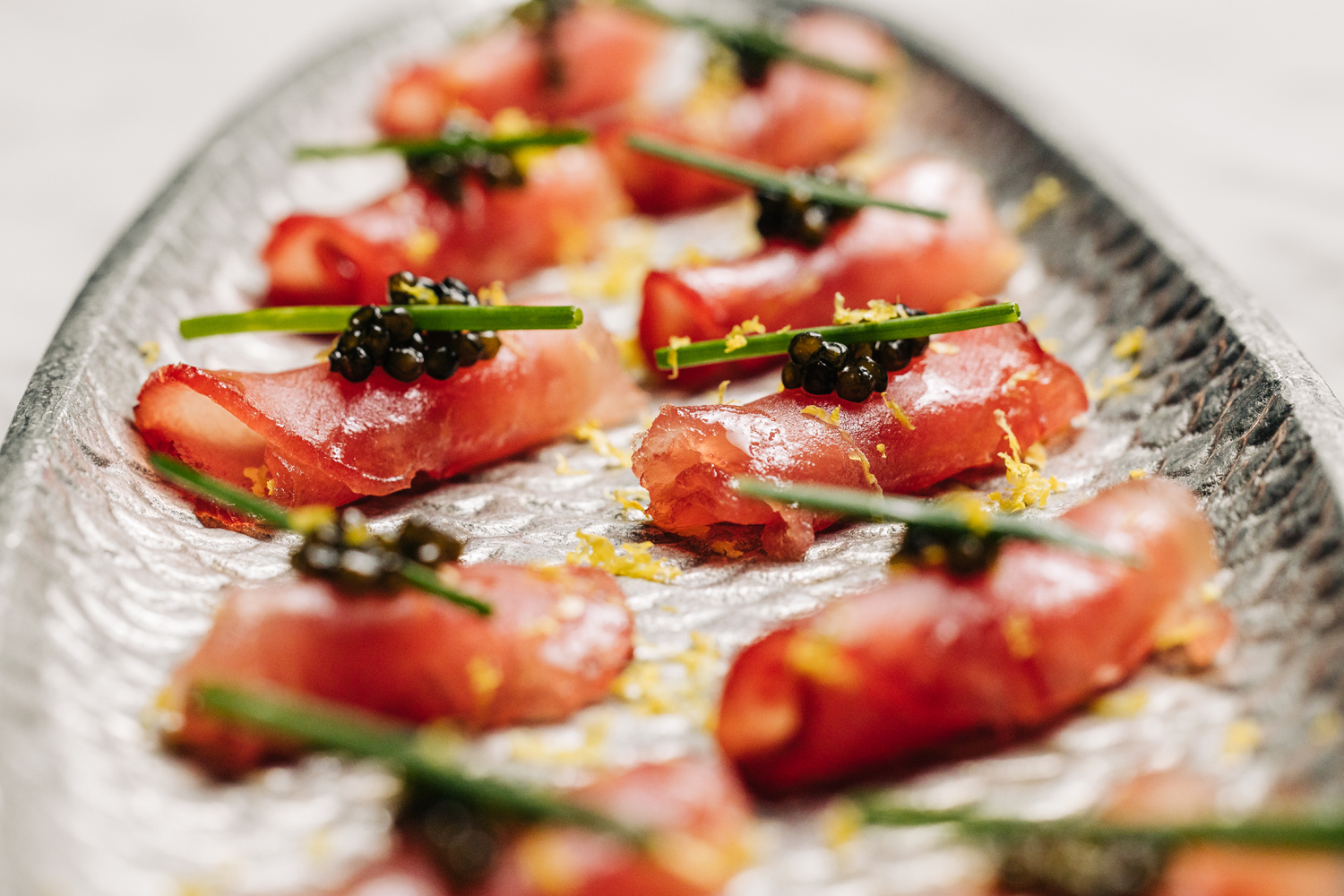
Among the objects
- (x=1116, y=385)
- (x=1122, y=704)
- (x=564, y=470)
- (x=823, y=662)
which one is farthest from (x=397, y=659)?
(x=1116, y=385)

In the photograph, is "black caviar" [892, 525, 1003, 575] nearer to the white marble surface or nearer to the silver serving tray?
the silver serving tray

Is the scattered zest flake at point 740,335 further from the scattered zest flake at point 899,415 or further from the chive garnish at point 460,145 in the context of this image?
the chive garnish at point 460,145

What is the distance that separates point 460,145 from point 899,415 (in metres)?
1.62

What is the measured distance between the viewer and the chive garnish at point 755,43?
3.85 m

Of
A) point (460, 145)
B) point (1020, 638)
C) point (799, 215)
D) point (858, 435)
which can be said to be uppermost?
point (460, 145)

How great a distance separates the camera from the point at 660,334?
3031mm

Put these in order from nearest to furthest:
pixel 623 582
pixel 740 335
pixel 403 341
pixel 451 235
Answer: pixel 623 582, pixel 403 341, pixel 740 335, pixel 451 235

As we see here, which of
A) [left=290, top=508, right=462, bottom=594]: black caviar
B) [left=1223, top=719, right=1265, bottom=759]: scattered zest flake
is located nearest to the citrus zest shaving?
[left=290, top=508, right=462, bottom=594]: black caviar

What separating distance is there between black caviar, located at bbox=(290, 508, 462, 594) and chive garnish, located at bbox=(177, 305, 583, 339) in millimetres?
611

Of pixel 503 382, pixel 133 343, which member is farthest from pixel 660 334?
pixel 133 343

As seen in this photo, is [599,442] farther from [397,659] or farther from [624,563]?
[397,659]

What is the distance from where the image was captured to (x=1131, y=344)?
2.74 metres

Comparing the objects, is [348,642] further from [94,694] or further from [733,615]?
[733,615]

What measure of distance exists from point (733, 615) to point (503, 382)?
865mm
